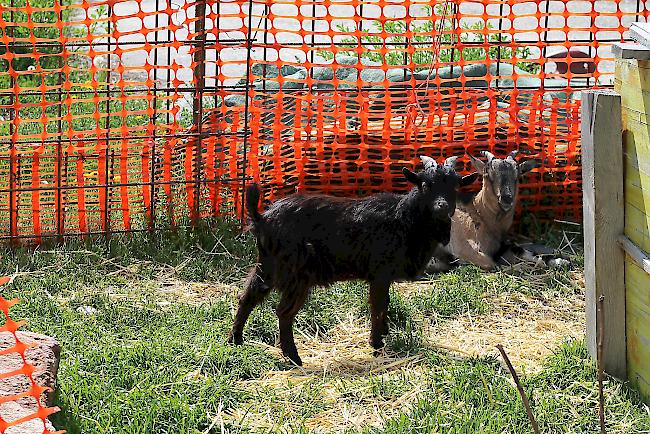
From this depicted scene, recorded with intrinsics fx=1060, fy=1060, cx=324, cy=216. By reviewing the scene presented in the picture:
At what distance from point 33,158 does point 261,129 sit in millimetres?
1857

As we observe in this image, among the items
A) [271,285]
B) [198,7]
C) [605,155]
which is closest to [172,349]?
[271,285]

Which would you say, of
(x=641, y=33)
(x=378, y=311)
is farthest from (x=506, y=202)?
(x=641, y=33)

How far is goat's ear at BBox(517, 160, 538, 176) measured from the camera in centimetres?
815

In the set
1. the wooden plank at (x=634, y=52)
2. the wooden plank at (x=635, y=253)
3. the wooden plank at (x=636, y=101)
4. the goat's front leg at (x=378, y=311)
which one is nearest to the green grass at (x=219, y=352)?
the goat's front leg at (x=378, y=311)

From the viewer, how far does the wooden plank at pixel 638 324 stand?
5598 millimetres

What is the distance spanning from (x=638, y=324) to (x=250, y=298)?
2.27 metres

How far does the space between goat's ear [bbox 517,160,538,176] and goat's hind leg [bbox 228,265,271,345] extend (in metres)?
2.65

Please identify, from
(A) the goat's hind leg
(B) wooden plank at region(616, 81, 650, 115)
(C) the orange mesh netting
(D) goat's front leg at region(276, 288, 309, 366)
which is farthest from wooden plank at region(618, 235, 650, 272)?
(C) the orange mesh netting

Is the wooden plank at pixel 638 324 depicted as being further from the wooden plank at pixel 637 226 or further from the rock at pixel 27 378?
the rock at pixel 27 378

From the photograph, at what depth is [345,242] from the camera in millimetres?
6426

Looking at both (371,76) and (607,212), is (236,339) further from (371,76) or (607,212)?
(371,76)

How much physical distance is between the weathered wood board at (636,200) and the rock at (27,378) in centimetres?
307

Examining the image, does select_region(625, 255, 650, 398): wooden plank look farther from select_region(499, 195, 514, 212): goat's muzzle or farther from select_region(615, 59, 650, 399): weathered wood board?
select_region(499, 195, 514, 212): goat's muzzle

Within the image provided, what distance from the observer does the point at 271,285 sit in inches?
253
